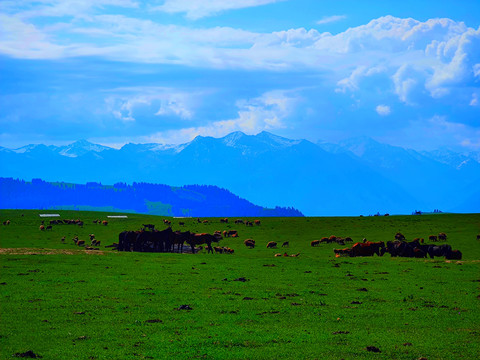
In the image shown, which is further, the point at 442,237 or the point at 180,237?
the point at 442,237

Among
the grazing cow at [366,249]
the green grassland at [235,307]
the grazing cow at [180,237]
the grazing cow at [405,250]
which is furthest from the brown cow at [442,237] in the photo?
the grazing cow at [180,237]

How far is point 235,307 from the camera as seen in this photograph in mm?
28656

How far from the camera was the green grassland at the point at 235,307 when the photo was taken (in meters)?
20.8

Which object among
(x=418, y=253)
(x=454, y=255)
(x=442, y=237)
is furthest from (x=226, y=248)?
(x=442, y=237)

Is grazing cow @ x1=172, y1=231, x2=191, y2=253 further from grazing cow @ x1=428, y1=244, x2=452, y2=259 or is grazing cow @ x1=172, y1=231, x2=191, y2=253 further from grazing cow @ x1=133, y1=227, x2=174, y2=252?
grazing cow @ x1=428, y1=244, x2=452, y2=259

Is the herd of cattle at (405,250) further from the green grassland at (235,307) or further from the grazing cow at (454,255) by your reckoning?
the green grassland at (235,307)

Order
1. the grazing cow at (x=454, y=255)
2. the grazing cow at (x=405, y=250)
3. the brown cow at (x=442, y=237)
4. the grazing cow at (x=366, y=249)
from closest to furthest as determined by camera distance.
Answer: the grazing cow at (x=454, y=255) < the grazing cow at (x=405, y=250) < the grazing cow at (x=366, y=249) < the brown cow at (x=442, y=237)

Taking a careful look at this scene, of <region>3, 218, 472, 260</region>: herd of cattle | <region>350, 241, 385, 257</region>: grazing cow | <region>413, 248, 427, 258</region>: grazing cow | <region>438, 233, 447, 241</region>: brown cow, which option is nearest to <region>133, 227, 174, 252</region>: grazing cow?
<region>3, 218, 472, 260</region>: herd of cattle

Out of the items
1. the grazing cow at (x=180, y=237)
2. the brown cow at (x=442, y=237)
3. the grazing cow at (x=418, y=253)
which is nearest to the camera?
the grazing cow at (x=418, y=253)

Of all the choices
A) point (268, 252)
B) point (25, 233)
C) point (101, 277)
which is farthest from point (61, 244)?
point (101, 277)

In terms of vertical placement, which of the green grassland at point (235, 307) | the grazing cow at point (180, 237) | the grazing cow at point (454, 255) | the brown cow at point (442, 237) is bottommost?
the green grassland at point (235, 307)

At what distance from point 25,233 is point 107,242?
1986 cm

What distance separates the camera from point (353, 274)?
42.7 metres

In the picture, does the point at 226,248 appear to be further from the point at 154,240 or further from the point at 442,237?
the point at 442,237
